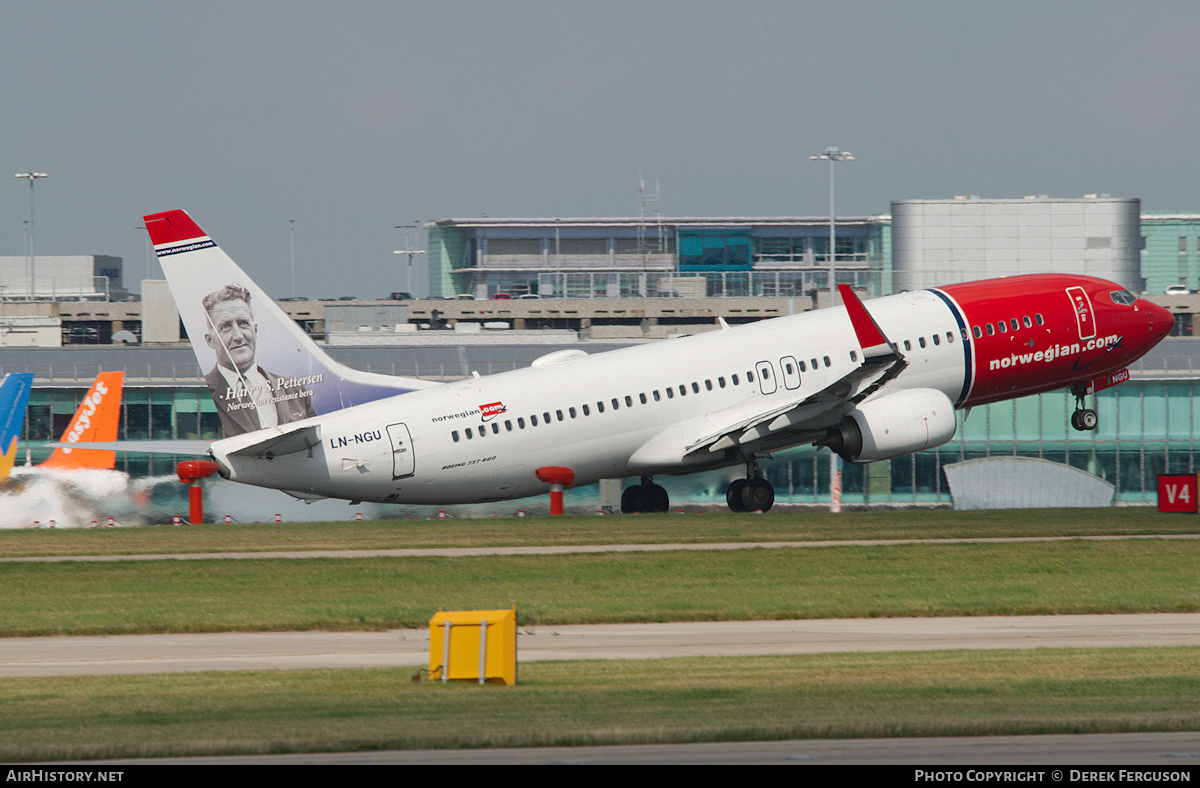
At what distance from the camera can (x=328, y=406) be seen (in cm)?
3891

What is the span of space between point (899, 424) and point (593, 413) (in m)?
8.87

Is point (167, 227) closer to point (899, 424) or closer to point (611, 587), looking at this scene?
point (611, 587)

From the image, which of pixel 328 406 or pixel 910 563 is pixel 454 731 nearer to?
pixel 910 563

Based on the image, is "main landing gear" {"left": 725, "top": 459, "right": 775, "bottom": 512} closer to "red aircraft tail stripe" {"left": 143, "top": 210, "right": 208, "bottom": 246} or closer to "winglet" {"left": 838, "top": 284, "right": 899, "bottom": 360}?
"winglet" {"left": 838, "top": 284, "right": 899, "bottom": 360}

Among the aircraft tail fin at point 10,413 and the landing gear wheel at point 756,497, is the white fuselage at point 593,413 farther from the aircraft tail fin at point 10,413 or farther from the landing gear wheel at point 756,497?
the aircraft tail fin at point 10,413

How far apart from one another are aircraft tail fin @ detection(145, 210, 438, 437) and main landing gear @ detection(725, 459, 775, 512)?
41.5 ft

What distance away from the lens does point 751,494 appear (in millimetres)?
43062

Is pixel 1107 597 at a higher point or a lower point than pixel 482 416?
lower

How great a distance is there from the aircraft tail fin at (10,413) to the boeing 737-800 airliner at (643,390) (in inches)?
377

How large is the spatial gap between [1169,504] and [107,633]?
123 ft

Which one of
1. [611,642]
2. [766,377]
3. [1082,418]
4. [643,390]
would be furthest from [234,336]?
[1082,418]

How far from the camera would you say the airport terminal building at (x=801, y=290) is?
6725 cm

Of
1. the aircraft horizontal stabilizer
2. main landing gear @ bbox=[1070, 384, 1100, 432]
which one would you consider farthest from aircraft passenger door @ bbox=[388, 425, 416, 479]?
main landing gear @ bbox=[1070, 384, 1100, 432]
